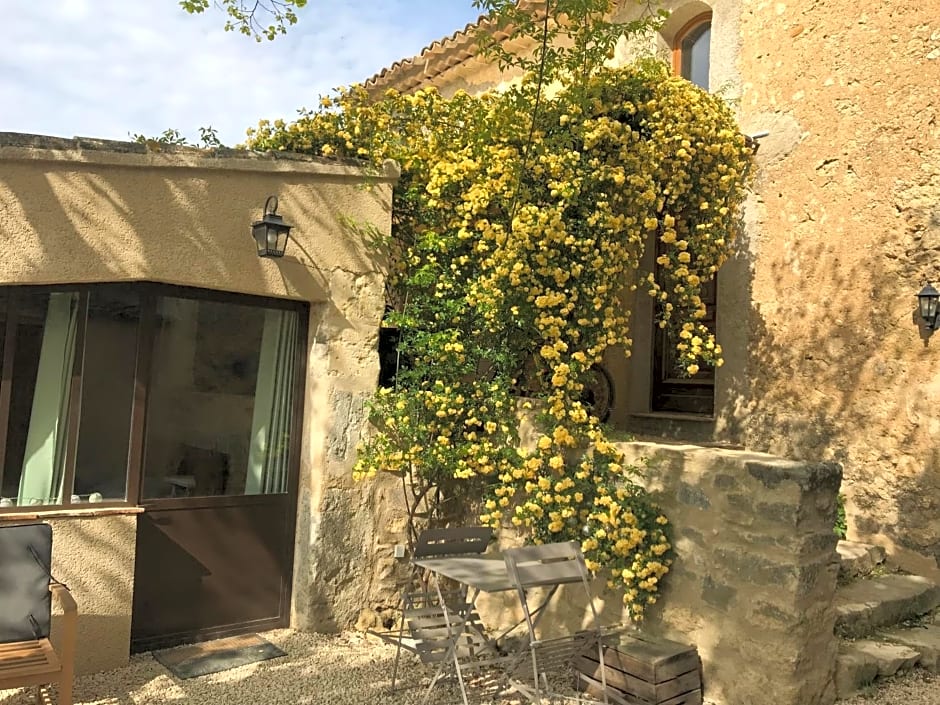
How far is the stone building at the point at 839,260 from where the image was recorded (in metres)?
5.38

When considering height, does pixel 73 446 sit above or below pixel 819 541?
above

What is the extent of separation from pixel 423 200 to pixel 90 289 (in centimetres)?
232

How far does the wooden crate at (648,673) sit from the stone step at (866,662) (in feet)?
2.64

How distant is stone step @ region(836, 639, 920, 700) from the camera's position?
3.82 meters

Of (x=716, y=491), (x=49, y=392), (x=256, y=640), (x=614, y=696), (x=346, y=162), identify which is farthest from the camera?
(x=346, y=162)

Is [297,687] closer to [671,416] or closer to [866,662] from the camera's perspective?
[866,662]

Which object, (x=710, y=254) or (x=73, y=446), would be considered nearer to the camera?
(x=73, y=446)

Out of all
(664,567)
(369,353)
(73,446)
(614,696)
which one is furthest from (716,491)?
(73,446)

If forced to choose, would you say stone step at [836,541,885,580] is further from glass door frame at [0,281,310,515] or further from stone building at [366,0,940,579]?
glass door frame at [0,281,310,515]

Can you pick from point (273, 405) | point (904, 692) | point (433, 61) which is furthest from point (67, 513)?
point (433, 61)

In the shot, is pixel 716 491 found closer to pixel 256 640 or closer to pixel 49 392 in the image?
pixel 256 640

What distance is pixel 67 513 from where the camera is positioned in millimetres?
3975

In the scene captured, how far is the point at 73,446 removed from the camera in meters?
4.16

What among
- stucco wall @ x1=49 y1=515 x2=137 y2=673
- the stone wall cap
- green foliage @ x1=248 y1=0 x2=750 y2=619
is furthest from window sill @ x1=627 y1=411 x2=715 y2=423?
stucco wall @ x1=49 y1=515 x2=137 y2=673
